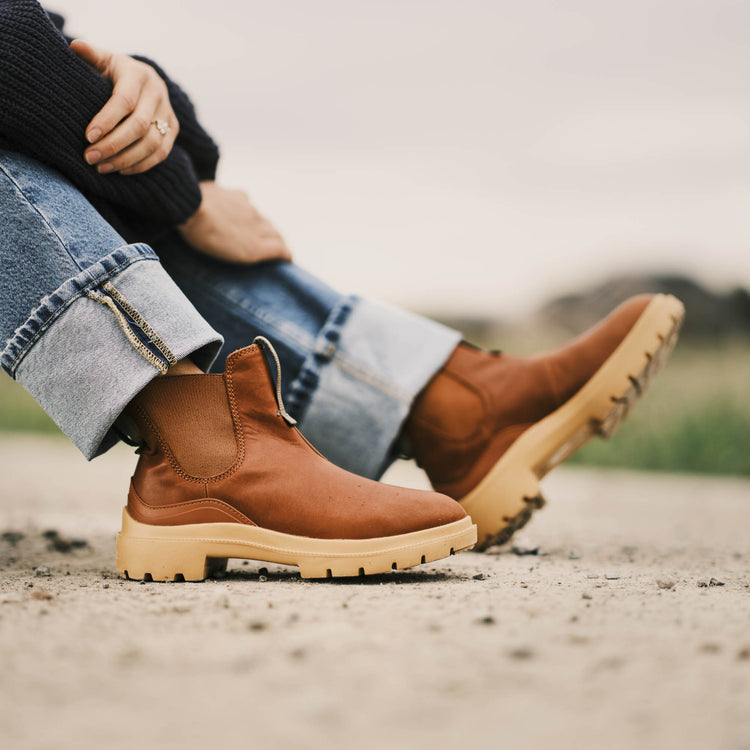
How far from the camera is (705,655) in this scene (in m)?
0.74

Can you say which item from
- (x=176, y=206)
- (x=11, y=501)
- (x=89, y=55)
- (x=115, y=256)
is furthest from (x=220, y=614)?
(x=11, y=501)

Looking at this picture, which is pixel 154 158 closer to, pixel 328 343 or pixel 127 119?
pixel 127 119

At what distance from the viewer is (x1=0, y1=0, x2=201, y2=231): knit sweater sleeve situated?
1.11m

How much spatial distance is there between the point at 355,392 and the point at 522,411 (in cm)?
34

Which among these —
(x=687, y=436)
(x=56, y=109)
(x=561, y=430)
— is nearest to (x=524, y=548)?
(x=561, y=430)

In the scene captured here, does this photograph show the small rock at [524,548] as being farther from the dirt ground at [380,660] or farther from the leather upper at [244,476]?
the leather upper at [244,476]

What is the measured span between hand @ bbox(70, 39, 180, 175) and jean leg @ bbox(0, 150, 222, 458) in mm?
133

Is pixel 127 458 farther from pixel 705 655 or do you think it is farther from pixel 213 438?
pixel 705 655

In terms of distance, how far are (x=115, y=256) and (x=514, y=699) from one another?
0.79 metres

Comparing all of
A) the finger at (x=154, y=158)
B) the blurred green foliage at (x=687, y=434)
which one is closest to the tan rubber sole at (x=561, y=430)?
the finger at (x=154, y=158)

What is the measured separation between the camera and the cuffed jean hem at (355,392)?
56.3 inches

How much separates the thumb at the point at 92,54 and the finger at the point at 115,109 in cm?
6

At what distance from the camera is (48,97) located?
114 centimetres

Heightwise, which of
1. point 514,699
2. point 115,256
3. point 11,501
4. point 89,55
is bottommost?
point 11,501
